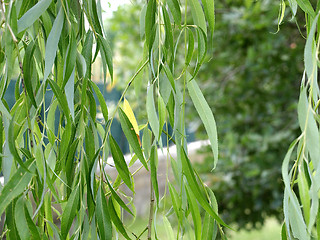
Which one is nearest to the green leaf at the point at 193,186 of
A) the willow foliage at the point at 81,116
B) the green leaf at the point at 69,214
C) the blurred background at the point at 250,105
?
the willow foliage at the point at 81,116

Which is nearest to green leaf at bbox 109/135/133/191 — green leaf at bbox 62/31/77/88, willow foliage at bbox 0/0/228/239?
willow foliage at bbox 0/0/228/239

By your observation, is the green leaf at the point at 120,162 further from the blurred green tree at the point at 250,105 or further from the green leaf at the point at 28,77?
the blurred green tree at the point at 250,105

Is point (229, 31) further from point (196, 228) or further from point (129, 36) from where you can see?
point (196, 228)

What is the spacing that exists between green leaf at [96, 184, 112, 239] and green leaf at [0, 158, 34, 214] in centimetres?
9

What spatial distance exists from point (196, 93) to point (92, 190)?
16 cm

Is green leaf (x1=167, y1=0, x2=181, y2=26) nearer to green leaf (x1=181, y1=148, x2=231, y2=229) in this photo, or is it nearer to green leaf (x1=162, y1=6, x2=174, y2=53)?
green leaf (x1=162, y1=6, x2=174, y2=53)

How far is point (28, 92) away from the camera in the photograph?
0.55 meters

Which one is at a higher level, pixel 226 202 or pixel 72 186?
pixel 72 186

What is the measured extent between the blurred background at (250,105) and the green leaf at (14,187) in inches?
57.2

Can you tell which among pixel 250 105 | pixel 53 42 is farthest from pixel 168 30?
pixel 250 105

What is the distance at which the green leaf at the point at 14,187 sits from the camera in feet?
1.69

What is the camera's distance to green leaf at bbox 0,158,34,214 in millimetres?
517

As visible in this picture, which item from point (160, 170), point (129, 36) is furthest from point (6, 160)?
point (160, 170)

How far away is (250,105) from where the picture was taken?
2080 millimetres
